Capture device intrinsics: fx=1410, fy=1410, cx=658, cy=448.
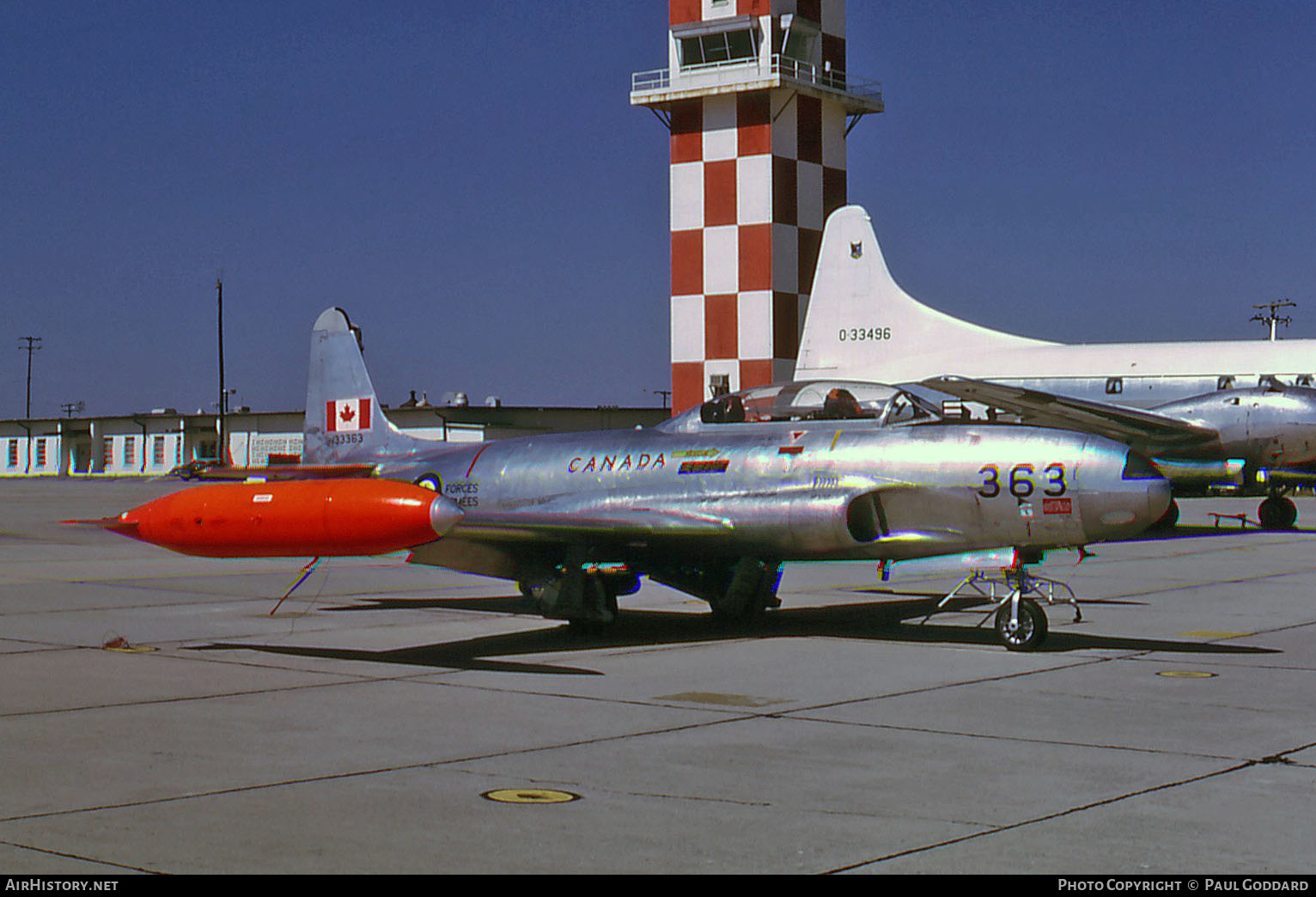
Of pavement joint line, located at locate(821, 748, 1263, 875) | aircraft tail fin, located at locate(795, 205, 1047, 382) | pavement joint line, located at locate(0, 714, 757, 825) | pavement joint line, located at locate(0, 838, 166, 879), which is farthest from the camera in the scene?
aircraft tail fin, located at locate(795, 205, 1047, 382)

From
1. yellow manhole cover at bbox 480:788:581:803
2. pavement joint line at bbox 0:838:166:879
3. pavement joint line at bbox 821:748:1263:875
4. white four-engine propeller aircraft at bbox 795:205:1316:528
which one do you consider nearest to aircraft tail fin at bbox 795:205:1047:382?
white four-engine propeller aircraft at bbox 795:205:1316:528

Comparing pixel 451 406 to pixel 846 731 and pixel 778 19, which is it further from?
pixel 846 731

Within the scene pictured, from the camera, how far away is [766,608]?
13992 mm

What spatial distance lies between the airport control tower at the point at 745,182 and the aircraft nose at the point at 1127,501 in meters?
29.1

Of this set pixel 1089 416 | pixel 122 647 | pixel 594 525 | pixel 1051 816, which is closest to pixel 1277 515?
pixel 1089 416

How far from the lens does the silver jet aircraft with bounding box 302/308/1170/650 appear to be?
10.7 meters

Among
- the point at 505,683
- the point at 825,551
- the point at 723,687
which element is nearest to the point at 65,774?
the point at 505,683

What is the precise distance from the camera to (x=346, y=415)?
51.5 ft

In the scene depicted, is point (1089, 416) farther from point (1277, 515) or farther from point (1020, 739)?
point (1020, 739)

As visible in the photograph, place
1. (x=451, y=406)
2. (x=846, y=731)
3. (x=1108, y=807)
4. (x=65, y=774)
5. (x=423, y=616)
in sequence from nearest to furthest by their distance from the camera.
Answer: (x=1108, y=807), (x=65, y=774), (x=846, y=731), (x=423, y=616), (x=451, y=406)

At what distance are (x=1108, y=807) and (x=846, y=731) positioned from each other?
1.98m

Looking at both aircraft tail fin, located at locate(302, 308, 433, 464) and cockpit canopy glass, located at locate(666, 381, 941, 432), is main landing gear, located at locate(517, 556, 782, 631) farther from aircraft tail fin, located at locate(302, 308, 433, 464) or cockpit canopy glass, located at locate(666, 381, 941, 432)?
aircraft tail fin, located at locate(302, 308, 433, 464)

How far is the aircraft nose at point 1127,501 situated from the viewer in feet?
33.8

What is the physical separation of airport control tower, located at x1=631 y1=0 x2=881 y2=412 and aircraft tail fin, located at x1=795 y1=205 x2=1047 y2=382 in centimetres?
201
